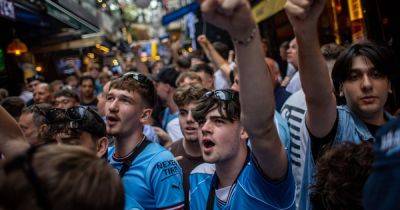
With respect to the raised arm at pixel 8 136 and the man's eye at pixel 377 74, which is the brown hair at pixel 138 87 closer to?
the raised arm at pixel 8 136

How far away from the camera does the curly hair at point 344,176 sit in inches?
71.2

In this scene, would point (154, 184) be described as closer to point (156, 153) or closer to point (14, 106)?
point (156, 153)

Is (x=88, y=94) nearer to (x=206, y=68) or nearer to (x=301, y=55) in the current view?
(x=206, y=68)

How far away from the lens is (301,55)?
240cm

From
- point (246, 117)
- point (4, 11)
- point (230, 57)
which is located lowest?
point (246, 117)

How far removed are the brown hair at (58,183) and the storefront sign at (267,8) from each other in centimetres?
693

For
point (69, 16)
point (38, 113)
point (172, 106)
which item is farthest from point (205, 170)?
point (69, 16)

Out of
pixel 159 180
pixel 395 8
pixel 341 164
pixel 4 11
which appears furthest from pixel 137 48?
pixel 341 164

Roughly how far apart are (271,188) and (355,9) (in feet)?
17.2

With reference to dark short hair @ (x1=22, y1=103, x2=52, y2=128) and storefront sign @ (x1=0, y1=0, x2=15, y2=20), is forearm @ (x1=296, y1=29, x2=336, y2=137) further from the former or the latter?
storefront sign @ (x1=0, y1=0, x2=15, y2=20)

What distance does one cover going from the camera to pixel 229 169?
113 inches

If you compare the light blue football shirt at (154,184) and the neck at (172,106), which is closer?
the light blue football shirt at (154,184)

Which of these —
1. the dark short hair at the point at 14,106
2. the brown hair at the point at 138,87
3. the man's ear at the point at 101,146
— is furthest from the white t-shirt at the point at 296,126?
the dark short hair at the point at 14,106

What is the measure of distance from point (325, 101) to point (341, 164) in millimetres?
646
